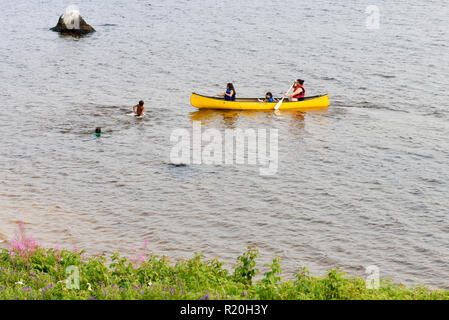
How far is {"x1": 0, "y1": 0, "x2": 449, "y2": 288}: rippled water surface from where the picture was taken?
685 inches

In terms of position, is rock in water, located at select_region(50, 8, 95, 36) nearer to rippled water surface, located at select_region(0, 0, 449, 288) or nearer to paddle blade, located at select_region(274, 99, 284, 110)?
rippled water surface, located at select_region(0, 0, 449, 288)

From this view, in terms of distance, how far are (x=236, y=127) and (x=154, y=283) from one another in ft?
63.2

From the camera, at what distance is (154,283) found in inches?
421

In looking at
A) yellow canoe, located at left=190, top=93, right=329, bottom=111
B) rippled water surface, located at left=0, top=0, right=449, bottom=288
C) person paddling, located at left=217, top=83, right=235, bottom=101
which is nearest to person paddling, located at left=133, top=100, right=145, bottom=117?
rippled water surface, located at left=0, top=0, right=449, bottom=288

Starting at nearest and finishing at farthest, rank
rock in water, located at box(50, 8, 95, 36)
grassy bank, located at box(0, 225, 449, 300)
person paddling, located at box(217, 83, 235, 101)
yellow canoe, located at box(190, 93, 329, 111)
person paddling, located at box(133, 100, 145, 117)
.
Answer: grassy bank, located at box(0, 225, 449, 300) < person paddling, located at box(133, 100, 145, 117) < person paddling, located at box(217, 83, 235, 101) < yellow canoe, located at box(190, 93, 329, 111) < rock in water, located at box(50, 8, 95, 36)

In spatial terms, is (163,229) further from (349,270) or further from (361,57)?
(361,57)

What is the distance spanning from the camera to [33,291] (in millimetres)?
10328

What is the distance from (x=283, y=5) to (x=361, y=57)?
76.6 feet

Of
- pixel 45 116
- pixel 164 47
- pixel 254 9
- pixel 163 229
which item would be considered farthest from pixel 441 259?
pixel 254 9

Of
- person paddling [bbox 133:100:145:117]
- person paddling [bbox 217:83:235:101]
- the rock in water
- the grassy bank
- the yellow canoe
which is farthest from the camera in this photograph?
the rock in water

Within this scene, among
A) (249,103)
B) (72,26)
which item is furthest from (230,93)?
(72,26)

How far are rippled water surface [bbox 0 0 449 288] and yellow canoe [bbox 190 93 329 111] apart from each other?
1.70 ft

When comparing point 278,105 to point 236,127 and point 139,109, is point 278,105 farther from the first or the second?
point 139,109

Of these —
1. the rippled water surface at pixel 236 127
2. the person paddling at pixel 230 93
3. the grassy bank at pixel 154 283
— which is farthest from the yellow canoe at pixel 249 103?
the grassy bank at pixel 154 283
